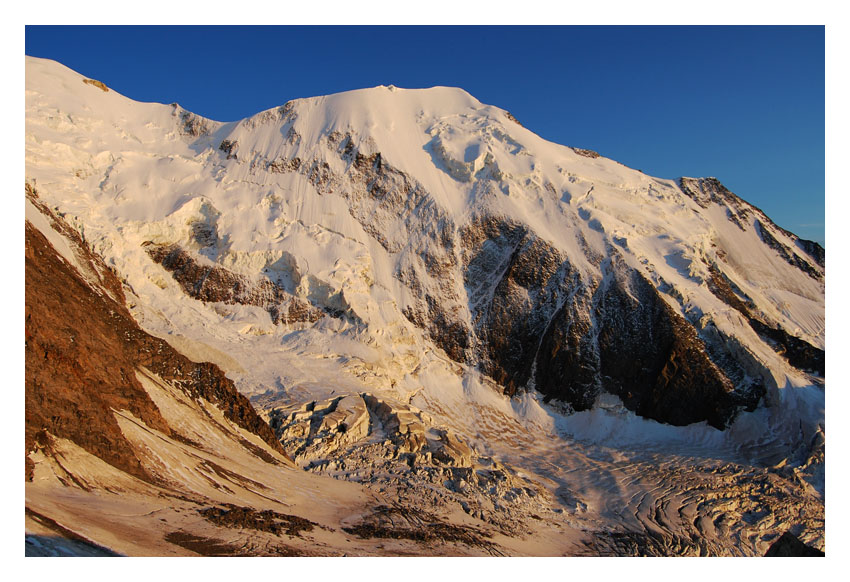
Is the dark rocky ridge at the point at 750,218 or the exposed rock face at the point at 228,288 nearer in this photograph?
the exposed rock face at the point at 228,288

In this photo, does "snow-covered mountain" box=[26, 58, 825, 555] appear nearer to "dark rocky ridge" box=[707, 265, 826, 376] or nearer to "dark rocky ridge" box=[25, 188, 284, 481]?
"dark rocky ridge" box=[707, 265, 826, 376]

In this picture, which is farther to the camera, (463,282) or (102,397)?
(463,282)

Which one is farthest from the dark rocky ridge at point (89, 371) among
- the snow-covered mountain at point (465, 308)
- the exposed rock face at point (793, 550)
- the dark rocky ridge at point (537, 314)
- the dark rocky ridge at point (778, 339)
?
the dark rocky ridge at point (778, 339)

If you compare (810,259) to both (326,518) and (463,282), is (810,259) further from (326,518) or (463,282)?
(326,518)

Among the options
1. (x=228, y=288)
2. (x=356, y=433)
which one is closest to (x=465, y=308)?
(x=356, y=433)

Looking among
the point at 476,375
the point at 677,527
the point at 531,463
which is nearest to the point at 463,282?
the point at 476,375

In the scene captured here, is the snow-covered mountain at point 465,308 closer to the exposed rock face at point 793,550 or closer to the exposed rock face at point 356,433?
the exposed rock face at point 356,433
